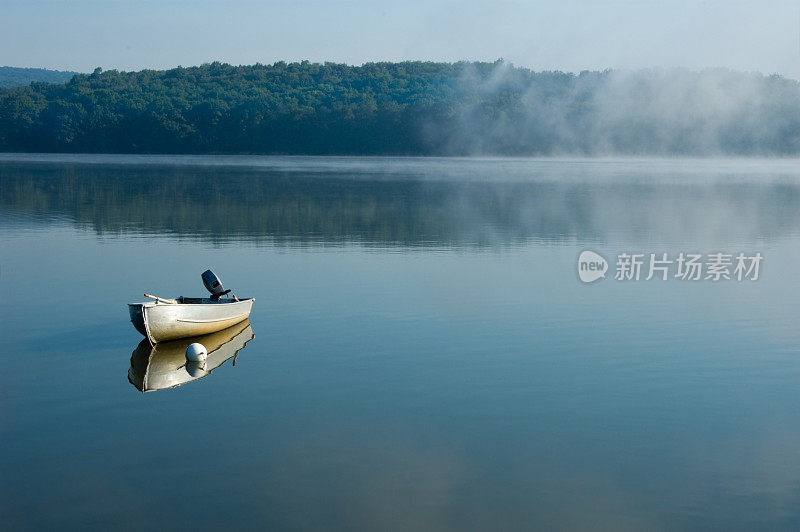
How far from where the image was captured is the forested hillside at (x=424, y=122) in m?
170

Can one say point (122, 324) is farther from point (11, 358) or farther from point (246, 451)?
point (246, 451)

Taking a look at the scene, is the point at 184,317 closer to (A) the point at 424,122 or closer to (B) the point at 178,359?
(B) the point at 178,359

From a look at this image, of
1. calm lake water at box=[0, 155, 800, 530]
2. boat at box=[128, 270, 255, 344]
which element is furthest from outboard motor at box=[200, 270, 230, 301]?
calm lake water at box=[0, 155, 800, 530]

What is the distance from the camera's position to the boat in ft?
55.3

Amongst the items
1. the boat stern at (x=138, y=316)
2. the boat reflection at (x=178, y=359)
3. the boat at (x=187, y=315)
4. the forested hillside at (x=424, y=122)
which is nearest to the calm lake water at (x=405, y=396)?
the boat reflection at (x=178, y=359)

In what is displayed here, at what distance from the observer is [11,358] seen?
15.9m

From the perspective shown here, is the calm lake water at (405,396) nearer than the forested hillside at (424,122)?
Yes

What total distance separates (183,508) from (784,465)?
6.80 meters

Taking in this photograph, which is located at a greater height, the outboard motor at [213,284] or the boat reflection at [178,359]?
the outboard motor at [213,284]

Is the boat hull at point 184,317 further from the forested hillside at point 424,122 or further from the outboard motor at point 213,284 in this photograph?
the forested hillside at point 424,122

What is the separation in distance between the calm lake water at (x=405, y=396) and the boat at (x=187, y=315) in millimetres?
489

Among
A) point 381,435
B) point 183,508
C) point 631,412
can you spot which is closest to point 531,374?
point 631,412

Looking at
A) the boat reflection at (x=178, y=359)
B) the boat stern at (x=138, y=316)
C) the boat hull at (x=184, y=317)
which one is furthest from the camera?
the boat hull at (x=184, y=317)

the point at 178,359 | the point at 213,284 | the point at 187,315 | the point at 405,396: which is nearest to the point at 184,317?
the point at 187,315
